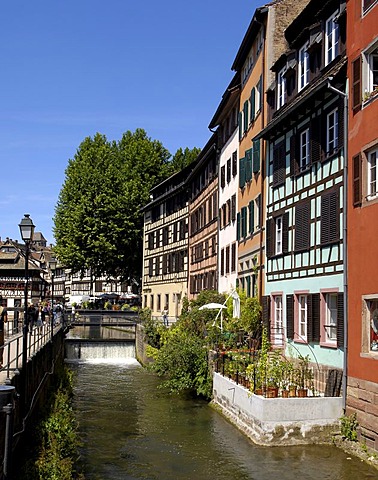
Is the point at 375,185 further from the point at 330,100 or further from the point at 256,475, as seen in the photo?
the point at 256,475

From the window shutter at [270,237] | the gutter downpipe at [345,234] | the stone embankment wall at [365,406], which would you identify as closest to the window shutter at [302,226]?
the window shutter at [270,237]

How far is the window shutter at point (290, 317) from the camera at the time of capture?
22938mm

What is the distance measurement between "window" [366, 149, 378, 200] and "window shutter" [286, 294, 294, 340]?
6.61 metres

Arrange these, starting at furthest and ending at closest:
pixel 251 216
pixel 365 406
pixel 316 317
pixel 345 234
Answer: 1. pixel 251 216
2. pixel 316 317
3. pixel 345 234
4. pixel 365 406

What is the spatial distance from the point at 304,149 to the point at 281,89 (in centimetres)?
440

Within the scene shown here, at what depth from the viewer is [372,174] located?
17.3 m

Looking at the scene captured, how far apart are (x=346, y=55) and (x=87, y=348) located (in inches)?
1273

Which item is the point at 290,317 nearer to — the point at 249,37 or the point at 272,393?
the point at 272,393

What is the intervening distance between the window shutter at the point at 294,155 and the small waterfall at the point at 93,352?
86.6 ft

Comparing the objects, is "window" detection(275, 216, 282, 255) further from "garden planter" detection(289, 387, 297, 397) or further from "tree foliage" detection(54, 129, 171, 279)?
"tree foliage" detection(54, 129, 171, 279)

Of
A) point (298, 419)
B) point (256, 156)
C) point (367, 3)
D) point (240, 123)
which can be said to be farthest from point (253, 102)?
point (298, 419)

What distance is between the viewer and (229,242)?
118 feet

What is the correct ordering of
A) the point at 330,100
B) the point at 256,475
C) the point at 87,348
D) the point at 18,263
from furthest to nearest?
1. the point at 18,263
2. the point at 87,348
3. the point at 330,100
4. the point at 256,475

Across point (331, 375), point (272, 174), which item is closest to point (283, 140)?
point (272, 174)
